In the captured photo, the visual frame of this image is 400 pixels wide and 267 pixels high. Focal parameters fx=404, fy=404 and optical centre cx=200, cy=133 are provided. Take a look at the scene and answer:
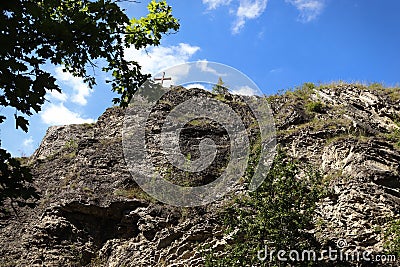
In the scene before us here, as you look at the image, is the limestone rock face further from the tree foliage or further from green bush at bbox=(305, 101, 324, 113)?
the tree foliage

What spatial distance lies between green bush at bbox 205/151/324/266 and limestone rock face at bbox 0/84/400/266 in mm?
1395

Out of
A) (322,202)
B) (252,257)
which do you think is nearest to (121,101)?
(252,257)

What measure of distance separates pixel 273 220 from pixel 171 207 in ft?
15.0

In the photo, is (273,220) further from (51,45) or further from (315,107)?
(315,107)

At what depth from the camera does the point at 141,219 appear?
13375 millimetres

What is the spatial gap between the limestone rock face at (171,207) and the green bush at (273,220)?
139 cm

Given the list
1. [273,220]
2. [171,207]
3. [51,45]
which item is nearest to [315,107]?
[171,207]

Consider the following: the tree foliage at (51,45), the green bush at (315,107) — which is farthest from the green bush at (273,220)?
the green bush at (315,107)

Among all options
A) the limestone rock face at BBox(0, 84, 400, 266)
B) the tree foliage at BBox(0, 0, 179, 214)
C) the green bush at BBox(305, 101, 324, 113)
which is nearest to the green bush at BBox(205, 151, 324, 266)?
the limestone rock face at BBox(0, 84, 400, 266)

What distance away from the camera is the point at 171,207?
1352 cm

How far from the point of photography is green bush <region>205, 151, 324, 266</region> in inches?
383

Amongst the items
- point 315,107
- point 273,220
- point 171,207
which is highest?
point 315,107

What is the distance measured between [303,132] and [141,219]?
23.3ft

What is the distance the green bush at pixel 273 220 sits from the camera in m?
9.73
